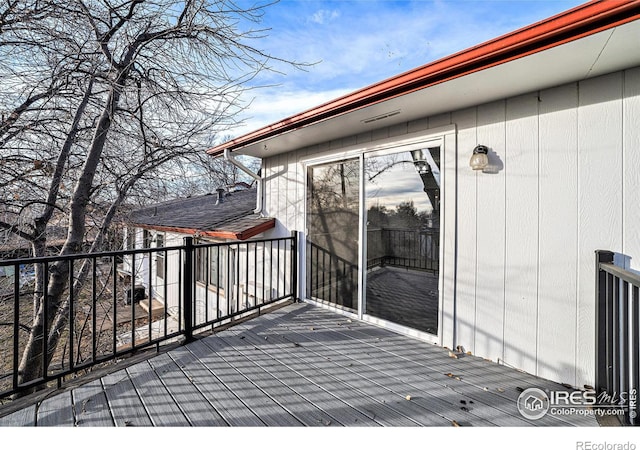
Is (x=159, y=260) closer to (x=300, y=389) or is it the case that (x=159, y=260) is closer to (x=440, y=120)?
(x=300, y=389)

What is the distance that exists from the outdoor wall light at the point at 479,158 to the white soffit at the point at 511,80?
39cm

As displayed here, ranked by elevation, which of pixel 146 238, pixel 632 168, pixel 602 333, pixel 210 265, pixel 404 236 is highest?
pixel 632 168

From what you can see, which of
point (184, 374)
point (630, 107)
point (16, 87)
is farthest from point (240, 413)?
point (16, 87)

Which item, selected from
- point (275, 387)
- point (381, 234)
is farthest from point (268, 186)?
point (275, 387)

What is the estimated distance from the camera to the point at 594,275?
1944 millimetres

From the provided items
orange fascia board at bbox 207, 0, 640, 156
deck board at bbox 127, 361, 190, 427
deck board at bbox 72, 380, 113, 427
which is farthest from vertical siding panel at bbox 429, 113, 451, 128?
deck board at bbox 72, 380, 113, 427

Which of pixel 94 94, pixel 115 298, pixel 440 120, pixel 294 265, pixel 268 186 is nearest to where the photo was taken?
pixel 115 298

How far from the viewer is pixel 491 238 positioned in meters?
2.39

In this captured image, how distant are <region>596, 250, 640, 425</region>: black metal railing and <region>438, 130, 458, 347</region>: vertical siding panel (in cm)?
95

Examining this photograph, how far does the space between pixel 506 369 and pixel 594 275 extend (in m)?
0.94

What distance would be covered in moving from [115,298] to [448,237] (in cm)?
288

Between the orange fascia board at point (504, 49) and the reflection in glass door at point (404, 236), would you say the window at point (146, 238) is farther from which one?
the orange fascia board at point (504, 49)

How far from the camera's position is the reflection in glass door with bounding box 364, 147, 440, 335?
8.98ft

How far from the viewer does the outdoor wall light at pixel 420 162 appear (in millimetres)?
2751
